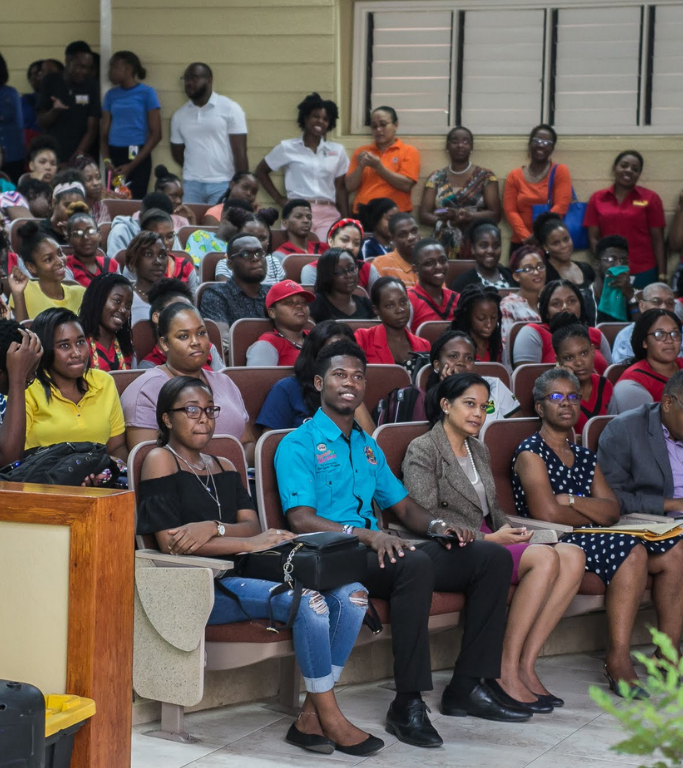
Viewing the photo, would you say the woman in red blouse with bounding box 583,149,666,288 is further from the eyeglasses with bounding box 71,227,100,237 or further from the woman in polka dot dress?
the woman in polka dot dress

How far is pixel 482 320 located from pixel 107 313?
1.71 meters

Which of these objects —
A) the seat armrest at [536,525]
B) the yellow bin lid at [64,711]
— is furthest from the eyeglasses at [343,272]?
the yellow bin lid at [64,711]

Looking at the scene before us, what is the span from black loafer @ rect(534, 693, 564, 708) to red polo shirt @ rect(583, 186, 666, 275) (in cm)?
507

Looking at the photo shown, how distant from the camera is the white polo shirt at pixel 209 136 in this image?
9195 mm

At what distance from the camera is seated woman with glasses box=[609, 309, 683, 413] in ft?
16.8

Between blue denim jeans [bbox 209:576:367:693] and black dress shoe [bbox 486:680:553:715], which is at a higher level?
blue denim jeans [bbox 209:576:367:693]

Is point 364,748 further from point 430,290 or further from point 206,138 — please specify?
point 206,138

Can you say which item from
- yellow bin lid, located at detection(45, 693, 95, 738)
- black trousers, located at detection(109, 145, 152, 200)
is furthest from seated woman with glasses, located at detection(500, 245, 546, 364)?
yellow bin lid, located at detection(45, 693, 95, 738)

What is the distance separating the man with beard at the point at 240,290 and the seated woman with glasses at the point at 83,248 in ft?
2.20

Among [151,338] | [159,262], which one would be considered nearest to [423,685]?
[151,338]

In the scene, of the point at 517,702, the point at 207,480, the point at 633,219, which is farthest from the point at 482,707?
Answer: the point at 633,219

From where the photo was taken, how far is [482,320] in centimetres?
565

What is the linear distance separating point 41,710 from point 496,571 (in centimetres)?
200

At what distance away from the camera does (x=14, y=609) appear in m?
2.47
